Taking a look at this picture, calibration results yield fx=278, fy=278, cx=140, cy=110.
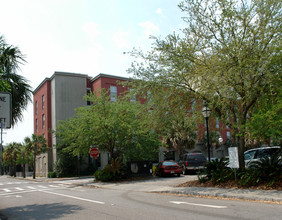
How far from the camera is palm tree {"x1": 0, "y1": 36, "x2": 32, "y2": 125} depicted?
11383mm

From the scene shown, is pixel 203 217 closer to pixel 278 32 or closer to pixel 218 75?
pixel 218 75

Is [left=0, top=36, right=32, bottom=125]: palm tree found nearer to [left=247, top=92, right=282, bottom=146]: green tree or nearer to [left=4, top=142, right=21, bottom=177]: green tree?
[left=247, top=92, right=282, bottom=146]: green tree

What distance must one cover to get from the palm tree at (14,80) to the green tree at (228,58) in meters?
6.15

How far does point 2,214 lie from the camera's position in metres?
9.28

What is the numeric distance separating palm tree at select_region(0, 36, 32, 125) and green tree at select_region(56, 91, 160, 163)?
9267 mm

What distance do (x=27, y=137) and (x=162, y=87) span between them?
35741 millimetres

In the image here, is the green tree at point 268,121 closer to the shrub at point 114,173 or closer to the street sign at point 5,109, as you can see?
the street sign at point 5,109

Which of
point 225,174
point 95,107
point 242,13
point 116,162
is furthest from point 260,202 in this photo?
point 95,107

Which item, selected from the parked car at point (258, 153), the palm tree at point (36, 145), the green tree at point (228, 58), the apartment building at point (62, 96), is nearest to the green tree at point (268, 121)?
the green tree at point (228, 58)

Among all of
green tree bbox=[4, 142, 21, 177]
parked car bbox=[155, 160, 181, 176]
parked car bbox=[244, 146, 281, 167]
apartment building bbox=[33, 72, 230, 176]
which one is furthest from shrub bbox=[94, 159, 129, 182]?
green tree bbox=[4, 142, 21, 177]

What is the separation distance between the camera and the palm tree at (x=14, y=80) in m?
11.4

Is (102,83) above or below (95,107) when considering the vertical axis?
above

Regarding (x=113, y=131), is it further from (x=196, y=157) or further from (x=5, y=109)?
(x=5, y=109)

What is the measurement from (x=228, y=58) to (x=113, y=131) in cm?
1236
